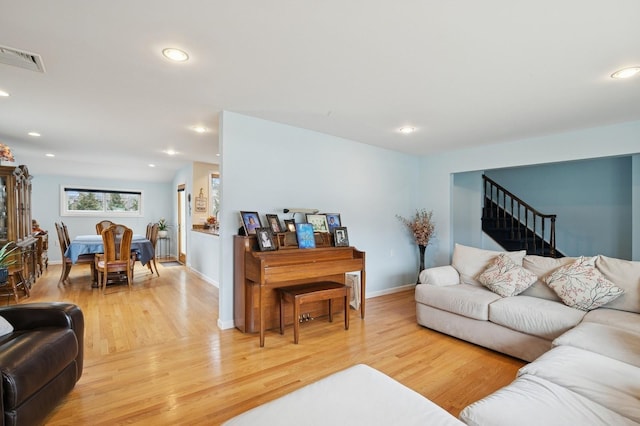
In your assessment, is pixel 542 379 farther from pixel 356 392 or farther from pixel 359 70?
pixel 359 70

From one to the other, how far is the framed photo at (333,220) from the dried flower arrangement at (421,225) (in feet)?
4.89

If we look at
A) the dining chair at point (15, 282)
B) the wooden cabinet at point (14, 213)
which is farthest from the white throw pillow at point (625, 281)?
the wooden cabinet at point (14, 213)

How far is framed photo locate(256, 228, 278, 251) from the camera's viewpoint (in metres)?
3.17

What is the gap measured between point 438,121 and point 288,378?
3.04 metres

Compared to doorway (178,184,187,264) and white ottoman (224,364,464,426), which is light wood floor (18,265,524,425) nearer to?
white ottoman (224,364,464,426)

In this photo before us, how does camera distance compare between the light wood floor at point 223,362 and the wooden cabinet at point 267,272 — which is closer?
the light wood floor at point 223,362

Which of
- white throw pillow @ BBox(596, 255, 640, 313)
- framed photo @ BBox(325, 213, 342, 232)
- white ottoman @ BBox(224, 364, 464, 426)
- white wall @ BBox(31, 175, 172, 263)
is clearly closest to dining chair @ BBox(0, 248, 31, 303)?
white wall @ BBox(31, 175, 172, 263)

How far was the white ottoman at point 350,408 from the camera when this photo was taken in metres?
1.12

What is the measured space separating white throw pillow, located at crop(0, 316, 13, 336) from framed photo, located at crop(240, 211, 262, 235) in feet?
6.02

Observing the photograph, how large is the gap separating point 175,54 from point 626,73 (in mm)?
3290

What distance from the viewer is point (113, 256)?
16.1ft

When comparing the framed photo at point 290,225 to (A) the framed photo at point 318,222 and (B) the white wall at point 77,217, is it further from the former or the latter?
(B) the white wall at point 77,217

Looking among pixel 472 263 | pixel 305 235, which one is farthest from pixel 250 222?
pixel 472 263

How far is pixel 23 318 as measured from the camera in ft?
6.87
